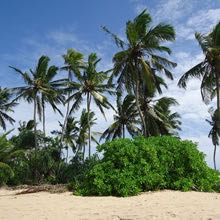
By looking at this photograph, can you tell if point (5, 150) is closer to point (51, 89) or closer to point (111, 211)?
point (51, 89)

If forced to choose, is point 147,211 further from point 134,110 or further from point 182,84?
point 134,110

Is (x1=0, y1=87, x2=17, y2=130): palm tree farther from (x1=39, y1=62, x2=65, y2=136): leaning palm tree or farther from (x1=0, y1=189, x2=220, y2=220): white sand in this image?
(x1=0, y1=189, x2=220, y2=220): white sand

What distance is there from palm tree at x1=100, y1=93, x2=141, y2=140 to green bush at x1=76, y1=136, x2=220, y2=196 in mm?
19317

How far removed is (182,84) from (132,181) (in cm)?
1428

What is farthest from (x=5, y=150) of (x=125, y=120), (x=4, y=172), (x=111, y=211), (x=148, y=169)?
(x=111, y=211)

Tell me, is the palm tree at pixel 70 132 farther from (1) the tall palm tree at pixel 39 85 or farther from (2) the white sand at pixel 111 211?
(2) the white sand at pixel 111 211

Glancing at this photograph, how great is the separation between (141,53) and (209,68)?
428cm

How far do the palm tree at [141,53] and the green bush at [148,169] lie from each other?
11.1 m

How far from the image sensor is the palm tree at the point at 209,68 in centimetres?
2544

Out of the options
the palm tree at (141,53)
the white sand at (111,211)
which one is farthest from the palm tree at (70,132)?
the white sand at (111,211)

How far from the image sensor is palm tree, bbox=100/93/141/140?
3591 cm

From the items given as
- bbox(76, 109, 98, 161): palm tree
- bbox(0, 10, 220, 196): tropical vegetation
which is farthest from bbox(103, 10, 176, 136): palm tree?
bbox(76, 109, 98, 161): palm tree

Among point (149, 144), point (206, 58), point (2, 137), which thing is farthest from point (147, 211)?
point (2, 137)

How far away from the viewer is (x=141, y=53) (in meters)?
27.0
